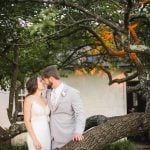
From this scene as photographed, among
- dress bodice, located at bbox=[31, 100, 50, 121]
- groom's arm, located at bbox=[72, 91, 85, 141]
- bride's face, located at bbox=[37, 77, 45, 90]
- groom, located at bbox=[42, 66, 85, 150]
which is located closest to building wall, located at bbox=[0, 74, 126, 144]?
dress bodice, located at bbox=[31, 100, 50, 121]

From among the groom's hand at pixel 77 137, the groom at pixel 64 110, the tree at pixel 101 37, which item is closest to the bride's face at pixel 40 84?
the groom at pixel 64 110

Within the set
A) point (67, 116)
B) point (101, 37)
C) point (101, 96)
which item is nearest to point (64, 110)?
point (67, 116)

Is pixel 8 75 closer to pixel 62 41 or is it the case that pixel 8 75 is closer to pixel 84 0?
pixel 62 41

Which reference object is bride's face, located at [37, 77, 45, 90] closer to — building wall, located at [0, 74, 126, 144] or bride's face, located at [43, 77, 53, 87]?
bride's face, located at [43, 77, 53, 87]

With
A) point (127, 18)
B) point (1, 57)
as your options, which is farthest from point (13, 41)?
point (127, 18)

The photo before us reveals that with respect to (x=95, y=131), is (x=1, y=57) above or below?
above

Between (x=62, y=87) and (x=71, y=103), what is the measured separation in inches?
9.3

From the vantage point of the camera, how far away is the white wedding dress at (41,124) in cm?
759

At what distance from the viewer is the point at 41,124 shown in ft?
25.1

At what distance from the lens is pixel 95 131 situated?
312 inches

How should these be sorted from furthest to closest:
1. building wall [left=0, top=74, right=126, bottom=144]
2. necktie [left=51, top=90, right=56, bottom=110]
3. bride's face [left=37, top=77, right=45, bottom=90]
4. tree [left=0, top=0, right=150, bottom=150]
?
building wall [left=0, top=74, right=126, bottom=144] < bride's face [left=37, top=77, right=45, bottom=90] < necktie [left=51, top=90, right=56, bottom=110] < tree [left=0, top=0, right=150, bottom=150]

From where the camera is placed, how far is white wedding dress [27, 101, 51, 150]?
759 cm

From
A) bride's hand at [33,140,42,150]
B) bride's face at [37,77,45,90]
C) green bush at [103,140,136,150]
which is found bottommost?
green bush at [103,140,136,150]

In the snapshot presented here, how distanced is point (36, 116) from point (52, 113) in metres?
0.38
